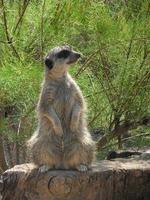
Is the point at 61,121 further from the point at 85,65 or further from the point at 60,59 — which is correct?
the point at 85,65

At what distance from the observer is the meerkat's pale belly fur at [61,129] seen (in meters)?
3.41

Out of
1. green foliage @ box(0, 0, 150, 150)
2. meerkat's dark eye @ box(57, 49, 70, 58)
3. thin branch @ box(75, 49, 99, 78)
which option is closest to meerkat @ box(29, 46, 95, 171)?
meerkat's dark eye @ box(57, 49, 70, 58)

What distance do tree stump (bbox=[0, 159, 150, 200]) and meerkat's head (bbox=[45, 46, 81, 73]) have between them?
2.00 ft

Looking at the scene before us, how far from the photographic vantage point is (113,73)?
4.61 metres

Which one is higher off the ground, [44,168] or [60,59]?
[60,59]

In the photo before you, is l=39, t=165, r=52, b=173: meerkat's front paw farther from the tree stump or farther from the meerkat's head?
the meerkat's head

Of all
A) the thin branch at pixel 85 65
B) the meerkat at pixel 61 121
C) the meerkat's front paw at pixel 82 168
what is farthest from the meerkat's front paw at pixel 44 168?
the thin branch at pixel 85 65

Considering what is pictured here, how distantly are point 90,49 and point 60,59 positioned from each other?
1106 millimetres

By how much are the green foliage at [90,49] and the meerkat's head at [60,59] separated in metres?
0.79

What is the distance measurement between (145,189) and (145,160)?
263mm

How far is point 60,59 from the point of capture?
3.38 meters

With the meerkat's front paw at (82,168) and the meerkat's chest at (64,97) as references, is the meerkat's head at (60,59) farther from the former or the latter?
the meerkat's front paw at (82,168)

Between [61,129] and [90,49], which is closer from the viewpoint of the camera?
[61,129]

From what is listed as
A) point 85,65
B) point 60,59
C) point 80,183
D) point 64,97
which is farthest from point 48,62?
point 85,65
